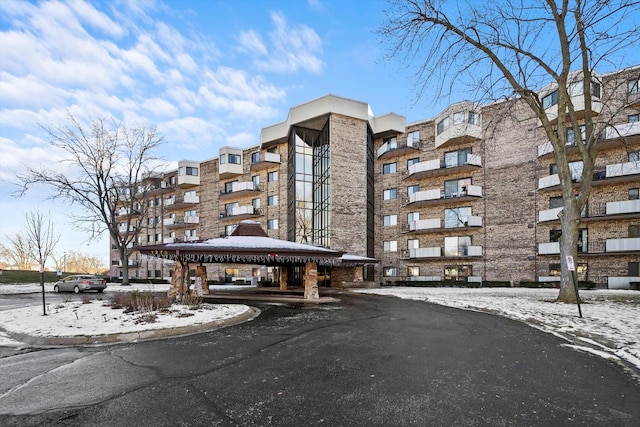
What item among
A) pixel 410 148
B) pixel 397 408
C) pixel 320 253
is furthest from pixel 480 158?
pixel 397 408

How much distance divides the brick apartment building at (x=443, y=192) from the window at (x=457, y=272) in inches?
3.8

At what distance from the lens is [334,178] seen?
32.5 m

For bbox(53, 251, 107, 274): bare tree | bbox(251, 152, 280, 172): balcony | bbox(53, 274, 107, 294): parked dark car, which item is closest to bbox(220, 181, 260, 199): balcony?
bbox(251, 152, 280, 172): balcony

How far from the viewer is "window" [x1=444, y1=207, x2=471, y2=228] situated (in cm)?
3169

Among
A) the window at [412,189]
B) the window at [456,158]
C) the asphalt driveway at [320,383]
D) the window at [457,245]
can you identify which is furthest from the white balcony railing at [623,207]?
the asphalt driveway at [320,383]

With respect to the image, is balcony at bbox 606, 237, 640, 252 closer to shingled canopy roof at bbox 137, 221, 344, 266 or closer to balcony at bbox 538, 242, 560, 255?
balcony at bbox 538, 242, 560, 255

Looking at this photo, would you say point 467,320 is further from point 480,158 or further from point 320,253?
point 480,158

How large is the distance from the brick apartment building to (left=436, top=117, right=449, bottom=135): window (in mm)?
123

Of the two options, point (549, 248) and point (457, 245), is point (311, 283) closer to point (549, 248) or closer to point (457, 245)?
point (457, 245)

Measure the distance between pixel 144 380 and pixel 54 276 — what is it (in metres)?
57.8

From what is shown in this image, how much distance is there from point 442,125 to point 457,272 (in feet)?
47.1

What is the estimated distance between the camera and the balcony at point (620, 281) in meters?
24.2

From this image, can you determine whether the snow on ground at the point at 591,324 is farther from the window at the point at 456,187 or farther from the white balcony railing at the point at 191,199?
the white balcony railing at the point at 191,199

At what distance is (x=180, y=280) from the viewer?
16203 mm
